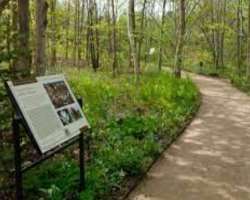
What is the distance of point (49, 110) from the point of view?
429cm

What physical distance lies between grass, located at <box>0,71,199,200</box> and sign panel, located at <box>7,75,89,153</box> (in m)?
0.78

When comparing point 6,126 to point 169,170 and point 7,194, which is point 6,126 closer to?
point 7,194

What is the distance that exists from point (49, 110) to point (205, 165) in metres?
3.44

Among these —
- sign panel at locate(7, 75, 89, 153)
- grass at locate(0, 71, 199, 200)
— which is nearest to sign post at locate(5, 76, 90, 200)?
sign panel at locate(7, 75, 89, 153)

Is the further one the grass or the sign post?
the grass

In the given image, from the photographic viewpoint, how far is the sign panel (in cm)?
389

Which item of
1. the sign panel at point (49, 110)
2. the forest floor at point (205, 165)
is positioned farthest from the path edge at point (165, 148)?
the sign panel at point (49, 110)

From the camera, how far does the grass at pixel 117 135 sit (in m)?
5.18

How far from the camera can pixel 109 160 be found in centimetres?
633

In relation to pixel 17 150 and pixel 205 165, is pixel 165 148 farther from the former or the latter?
pixel 17 150

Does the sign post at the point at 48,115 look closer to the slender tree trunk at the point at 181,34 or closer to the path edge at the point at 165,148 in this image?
the path edge at the point at 165,148

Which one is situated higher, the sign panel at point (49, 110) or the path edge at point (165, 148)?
the sign panel at point (49, 110)

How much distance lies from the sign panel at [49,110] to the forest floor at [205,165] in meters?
1.45

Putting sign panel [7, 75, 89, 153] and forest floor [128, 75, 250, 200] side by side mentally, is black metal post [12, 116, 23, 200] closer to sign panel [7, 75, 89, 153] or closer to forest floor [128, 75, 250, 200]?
sign panel [7, 75, 89, 153]
